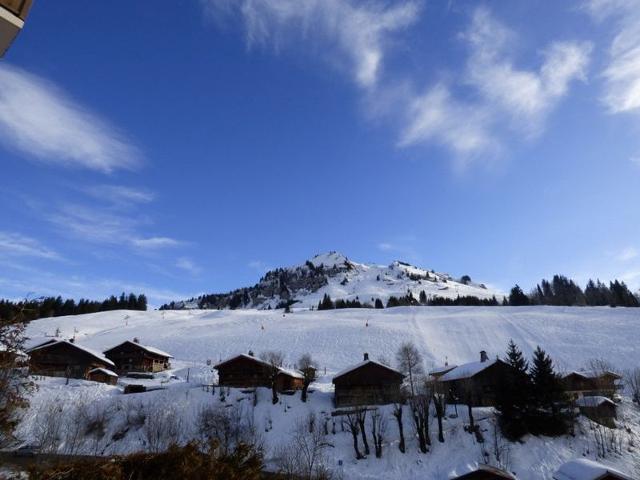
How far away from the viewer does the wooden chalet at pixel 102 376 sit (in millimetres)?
64312

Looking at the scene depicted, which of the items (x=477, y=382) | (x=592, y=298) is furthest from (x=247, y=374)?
(x=592, y=298)

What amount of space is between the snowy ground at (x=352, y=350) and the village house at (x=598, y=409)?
1.74 meters

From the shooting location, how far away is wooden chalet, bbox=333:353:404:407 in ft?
182

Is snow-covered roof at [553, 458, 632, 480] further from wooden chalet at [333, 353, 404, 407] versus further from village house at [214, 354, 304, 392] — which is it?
village house at [214, 354, 304, 392]

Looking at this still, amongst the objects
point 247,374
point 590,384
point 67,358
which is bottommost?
point 590,384

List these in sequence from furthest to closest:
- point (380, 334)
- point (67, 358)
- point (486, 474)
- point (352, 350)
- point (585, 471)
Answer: point (380, 334)
point (352, 350)
point (67, 358)
point (486, 474)
point (585, 471)

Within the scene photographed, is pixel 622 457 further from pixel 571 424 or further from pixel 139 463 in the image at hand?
pixel 139 463

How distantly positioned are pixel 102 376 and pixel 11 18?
72068mm

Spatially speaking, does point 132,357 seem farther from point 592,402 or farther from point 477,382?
point 592,402

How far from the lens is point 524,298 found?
16488cm

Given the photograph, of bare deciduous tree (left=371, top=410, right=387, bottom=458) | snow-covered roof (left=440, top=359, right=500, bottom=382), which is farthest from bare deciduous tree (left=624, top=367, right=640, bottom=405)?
bare deciduous tree (left=371, top=410, right=387, bottom=458)

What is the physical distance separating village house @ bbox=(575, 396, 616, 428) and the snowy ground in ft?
5.72

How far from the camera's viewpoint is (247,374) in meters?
62.7

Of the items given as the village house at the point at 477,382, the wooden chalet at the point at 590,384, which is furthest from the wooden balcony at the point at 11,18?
the wooden chalet at the point at 590,384
